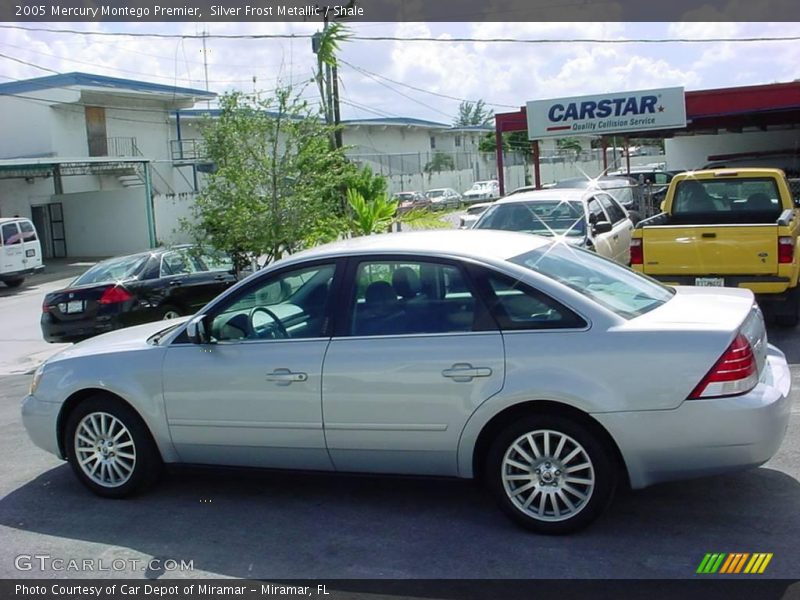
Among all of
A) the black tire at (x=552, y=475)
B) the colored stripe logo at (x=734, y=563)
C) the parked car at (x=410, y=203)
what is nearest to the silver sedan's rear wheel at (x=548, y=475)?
the black tire at (x=552, y=475)

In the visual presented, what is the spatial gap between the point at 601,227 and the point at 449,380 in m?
8.30

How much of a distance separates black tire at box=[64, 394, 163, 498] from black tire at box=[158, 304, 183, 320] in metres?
6.68

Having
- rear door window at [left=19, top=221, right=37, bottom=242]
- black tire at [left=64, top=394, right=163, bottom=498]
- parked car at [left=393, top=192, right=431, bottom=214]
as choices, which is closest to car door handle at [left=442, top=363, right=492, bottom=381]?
black tire at [left=64, top=394, right=163, bottom=498]

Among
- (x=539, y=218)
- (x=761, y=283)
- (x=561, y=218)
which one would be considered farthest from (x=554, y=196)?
(x=761, y=283)

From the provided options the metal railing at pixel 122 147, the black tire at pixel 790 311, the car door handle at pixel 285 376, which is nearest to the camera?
the car door handle at pixel 285 376

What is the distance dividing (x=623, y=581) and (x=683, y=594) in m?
0.28

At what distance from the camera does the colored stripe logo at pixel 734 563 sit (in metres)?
4.29

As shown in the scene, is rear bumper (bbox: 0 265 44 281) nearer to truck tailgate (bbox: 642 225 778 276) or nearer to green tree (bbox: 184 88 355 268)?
green tree (bbox: 184 88 355 268)

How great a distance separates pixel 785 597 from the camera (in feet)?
13.1

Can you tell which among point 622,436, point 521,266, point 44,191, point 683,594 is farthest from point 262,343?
point 44,191

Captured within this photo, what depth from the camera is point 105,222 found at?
33062mm

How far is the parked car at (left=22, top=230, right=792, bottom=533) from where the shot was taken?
15.0ft

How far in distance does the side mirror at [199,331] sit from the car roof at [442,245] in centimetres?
62

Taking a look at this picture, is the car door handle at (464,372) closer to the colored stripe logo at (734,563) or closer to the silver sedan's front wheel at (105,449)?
the colored stripe logo at (734,563)
